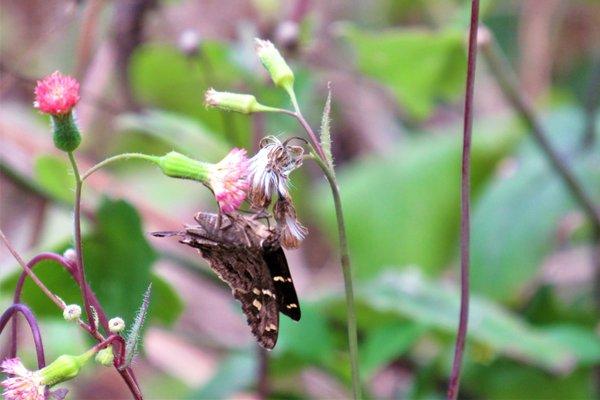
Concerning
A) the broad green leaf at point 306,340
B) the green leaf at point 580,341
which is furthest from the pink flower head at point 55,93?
the green leaf at point 580,341

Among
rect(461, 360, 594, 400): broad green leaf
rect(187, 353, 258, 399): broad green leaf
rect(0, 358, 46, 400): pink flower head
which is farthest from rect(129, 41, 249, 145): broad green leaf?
rect(0, 358, 46, 400): pink flower head

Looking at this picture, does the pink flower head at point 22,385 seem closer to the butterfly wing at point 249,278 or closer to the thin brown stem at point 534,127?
the butterfly wing at point 249,278

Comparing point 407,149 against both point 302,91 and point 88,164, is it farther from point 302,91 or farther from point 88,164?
point 88,164

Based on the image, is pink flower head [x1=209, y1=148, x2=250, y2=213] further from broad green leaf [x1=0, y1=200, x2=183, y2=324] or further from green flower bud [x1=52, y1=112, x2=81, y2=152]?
broad green leaf [x1=0, y1=200, x2=183, y2=324]

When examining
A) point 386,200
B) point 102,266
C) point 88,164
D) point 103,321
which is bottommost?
point 103,321

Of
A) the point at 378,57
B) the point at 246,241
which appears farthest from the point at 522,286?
the point at 246,241

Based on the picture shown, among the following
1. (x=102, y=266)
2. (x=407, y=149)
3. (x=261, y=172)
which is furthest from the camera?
(x=407, y=149)
